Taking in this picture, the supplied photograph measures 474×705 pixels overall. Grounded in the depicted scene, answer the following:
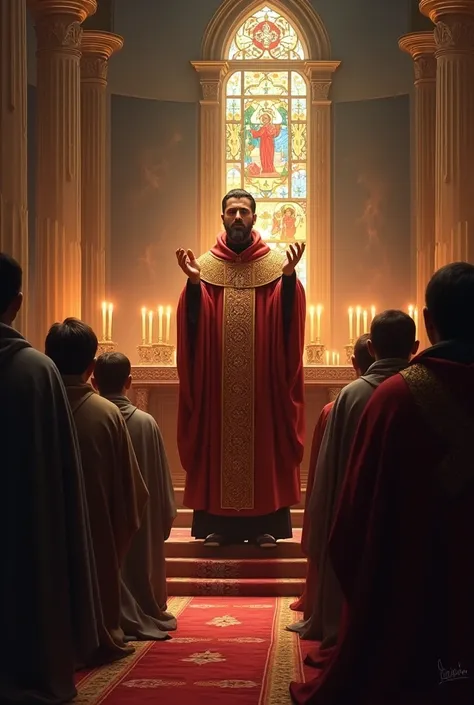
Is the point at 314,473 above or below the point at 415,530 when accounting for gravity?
below

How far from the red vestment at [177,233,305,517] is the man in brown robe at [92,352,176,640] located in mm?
2128

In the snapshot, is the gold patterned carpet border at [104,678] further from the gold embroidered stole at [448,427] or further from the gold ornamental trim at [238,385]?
the gold ornamental trim at [238,385]

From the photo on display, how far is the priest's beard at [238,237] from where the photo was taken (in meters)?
9.66

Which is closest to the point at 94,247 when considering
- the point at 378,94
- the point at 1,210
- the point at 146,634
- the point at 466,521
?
the point at 378,94

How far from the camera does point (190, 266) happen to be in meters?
9.52

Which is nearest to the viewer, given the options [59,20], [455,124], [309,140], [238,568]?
[238,568]

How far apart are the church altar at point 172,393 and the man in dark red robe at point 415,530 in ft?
24.4

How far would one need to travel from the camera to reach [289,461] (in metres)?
9.52

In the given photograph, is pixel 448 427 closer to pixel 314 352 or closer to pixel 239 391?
pixel 239 391

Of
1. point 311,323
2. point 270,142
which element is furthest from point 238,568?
point 270,142

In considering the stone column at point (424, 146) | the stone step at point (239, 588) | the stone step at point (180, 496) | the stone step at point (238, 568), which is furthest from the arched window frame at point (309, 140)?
the stone step at point (239, 588)

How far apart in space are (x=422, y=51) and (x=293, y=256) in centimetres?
722

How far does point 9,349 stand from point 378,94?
12883 millimetres

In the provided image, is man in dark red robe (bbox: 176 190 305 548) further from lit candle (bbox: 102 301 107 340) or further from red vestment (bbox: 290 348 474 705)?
red vestment (bbox: 290 348 474 705)
